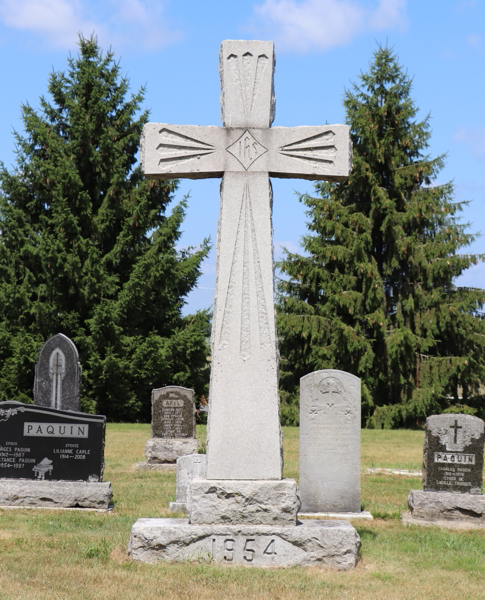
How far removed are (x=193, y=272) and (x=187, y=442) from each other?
45.1ft

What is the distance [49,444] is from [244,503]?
4.29 m

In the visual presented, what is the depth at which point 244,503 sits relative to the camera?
5961mm

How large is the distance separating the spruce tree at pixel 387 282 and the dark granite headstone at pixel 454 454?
16.6 metres

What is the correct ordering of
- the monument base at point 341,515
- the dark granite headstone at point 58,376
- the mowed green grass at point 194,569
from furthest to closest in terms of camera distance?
the dark granite headstone at point 58,376 < the monument base at point 341,515 < the mowed green grass at point 194,569

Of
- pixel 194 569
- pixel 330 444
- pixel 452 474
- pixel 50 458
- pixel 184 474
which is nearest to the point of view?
pixel 194 569

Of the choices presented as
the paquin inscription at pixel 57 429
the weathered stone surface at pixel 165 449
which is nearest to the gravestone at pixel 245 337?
the paquin inscription at pixel 57 429

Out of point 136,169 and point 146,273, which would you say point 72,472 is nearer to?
point 146,273

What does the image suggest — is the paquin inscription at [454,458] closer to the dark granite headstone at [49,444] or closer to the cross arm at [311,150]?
the dark granite headstone at [49,444]

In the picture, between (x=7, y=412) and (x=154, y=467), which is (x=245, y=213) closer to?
(x=7, y=412)

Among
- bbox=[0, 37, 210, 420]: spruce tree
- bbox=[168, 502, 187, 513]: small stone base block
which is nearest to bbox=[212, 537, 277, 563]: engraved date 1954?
bbox=[168, 502, 187, 513]: small stone base block

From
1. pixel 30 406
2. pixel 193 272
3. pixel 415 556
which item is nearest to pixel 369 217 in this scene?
pixel 193 272

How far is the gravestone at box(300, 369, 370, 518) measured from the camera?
963cm

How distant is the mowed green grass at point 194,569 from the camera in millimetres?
5328

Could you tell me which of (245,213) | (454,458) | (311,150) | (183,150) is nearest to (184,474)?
(454,458)
